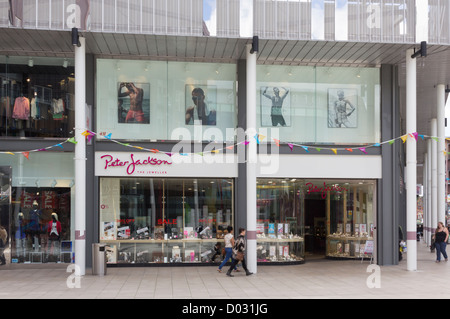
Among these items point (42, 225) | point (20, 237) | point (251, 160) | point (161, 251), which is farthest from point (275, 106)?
point (20, 237)

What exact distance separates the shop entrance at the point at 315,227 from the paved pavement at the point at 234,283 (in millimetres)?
5645

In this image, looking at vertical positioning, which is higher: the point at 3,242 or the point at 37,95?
the point at 37,95

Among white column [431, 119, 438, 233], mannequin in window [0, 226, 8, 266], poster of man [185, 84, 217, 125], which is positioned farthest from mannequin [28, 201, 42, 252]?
white column [431, 119, 438, 233]

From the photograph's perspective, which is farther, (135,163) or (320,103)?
(320,103)

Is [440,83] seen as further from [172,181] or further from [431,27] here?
[172,181]

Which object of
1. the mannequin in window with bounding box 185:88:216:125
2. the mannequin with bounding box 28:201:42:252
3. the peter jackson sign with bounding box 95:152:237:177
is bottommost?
the mannequin with bounding box 28:201:42:252

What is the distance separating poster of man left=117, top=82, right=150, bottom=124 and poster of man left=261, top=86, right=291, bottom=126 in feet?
12.9

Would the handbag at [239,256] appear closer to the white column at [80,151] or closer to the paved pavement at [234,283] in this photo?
the paved pavement at [234,283]

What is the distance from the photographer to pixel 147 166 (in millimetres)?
17406

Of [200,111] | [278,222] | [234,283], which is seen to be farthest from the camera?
[278,222]

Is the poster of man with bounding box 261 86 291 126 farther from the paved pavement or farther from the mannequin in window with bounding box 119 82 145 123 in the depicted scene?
the paved pavement

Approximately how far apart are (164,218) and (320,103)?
6.65 meters

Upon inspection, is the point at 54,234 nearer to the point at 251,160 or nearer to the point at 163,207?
the point at 163,207

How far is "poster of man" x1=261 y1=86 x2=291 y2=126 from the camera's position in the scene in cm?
1842
